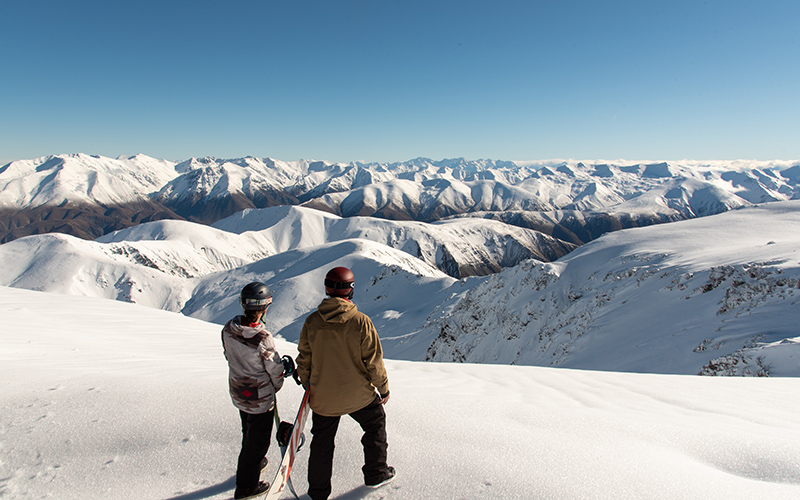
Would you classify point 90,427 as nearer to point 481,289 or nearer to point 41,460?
point 41,460

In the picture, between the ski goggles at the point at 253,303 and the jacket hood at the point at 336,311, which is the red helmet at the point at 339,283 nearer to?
the jacket hood at the point at 336,311

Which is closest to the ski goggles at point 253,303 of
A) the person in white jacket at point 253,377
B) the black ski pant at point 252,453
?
the person in white jacket at point 253,377

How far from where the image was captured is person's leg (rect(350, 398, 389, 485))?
344 cm

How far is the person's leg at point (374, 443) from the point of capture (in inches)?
135

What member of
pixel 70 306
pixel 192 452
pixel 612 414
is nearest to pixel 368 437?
pixel 192 452

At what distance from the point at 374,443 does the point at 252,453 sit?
1.17 m

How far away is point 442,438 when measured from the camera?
4.23 metres

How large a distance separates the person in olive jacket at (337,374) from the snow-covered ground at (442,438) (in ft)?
1.08

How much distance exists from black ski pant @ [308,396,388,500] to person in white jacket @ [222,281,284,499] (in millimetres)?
512

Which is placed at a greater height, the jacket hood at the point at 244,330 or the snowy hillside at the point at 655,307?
the jacket hood at the point at 244,330

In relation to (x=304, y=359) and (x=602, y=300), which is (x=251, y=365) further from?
(x=602, y=300)

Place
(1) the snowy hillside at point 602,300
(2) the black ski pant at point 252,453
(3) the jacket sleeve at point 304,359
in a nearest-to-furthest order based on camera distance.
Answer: (2) the black ski pant at point 252,453 < (3) the jacket sleeve at point 304,359 < (1) the snowy hillside at point 602,300

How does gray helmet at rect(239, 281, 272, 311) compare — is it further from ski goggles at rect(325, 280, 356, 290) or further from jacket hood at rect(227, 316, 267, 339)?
ski goggles at rect(325, 280, 356, 290)

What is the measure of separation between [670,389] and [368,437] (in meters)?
6.78
